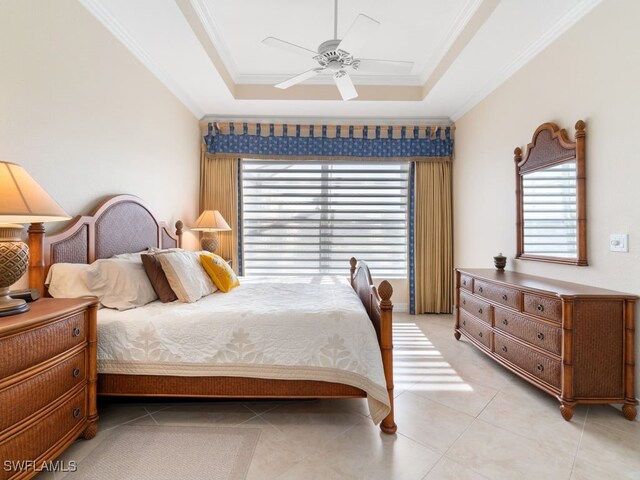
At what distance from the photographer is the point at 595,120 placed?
2.22 m

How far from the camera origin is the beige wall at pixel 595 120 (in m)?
1.97

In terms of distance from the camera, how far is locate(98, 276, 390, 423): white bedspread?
1799 mm

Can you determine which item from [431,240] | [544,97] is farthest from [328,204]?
[544,97]

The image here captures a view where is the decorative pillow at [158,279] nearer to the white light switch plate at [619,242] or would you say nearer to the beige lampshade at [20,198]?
the beige lampshade at [20,198]

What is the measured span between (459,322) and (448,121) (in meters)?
2.77

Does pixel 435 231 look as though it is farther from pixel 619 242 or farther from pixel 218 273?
pixel 218 273

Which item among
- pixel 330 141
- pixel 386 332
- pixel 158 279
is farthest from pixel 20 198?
pixel 330 141

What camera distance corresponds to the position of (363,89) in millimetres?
3775

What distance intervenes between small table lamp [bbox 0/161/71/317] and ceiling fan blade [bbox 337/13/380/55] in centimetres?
198

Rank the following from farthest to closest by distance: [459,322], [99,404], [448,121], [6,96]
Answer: [448,121]
[459,322]
[99,404]
[6,96]

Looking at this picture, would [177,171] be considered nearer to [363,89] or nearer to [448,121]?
[363,89]

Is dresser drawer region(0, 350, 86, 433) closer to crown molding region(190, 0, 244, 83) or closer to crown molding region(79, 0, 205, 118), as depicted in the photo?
crown molding region(79, 0, 205, 118)

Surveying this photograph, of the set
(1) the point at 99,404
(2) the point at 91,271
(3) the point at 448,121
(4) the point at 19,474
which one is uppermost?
(3) the point at 448,121

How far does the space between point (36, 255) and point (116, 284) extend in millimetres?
430
